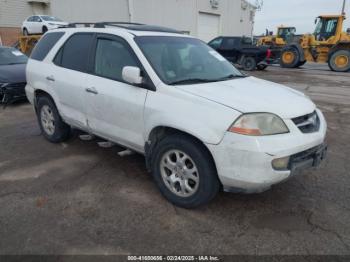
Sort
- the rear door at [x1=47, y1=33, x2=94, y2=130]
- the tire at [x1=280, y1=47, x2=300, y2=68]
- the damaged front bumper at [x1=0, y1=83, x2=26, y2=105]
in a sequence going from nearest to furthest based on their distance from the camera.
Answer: the rear door at [x1=47, y1=33, x2=94, y2=130] < the damaged front bumper at [x1=0, y1=83, x2=26, y2=105] < the tire at [x1=280, y1=47, x2=300, y2=68]

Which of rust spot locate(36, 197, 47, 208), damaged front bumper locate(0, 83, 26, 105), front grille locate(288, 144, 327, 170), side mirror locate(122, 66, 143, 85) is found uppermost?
side mirror locate(122, 66, 143, 85)

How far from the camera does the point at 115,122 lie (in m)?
3.50

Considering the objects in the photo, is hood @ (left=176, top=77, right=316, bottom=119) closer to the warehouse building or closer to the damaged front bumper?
the damaged front bumper

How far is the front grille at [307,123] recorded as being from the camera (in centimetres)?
277

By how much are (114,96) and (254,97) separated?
1.57 meters

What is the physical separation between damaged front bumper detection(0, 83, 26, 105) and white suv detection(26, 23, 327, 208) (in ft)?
12.3

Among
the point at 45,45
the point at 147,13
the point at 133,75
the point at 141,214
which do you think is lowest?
the point at 141,214

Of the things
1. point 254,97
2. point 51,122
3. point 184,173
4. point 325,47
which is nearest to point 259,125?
point 254,97

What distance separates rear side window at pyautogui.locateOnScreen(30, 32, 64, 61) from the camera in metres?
4.55

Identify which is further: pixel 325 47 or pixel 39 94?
pixel 325 47

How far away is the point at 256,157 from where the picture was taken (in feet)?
8.14

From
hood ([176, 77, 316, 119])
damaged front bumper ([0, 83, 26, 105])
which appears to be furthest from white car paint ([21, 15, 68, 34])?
hood ([176, 77, 316, 119])

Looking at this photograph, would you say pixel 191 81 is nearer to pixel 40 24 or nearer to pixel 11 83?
pixel 11 83

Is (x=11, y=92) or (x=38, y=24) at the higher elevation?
(x=38, y=24)
